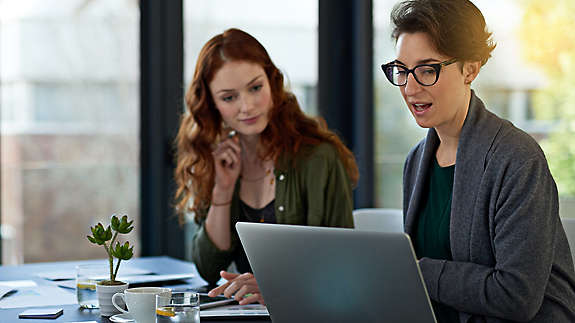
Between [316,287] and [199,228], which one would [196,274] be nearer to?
[199,228]

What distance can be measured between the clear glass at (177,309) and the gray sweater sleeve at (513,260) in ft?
1.54

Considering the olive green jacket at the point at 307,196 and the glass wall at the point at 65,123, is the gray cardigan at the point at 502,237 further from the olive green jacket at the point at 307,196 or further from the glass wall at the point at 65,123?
the glass wall at the point at 65,123

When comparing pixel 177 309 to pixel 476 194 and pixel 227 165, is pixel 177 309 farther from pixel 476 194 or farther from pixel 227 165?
pixel 227 165

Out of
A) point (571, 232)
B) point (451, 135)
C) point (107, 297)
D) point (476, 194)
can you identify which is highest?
point (451, 135)

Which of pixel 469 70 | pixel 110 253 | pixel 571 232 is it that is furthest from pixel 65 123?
pixel 571 232

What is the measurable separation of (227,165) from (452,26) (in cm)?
99

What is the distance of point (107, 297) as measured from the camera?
153 cm

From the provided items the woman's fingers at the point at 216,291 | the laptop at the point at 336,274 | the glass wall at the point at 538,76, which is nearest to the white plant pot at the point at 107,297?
the woman's fingers at the point at 216,291

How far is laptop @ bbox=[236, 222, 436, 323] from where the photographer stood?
1.12 m

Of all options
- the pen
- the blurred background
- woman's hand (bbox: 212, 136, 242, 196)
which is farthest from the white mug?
the blurred background

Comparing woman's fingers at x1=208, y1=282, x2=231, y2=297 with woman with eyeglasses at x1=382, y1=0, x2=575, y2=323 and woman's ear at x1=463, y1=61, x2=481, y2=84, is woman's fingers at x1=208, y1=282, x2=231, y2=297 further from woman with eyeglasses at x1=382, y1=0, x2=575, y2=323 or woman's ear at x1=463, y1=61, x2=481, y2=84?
woman's ear at x1=463, y1=61, x2=481, y2=84

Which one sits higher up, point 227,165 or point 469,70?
point 469,70

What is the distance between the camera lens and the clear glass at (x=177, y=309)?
129cm

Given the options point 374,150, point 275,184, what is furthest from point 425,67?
point 374,150
